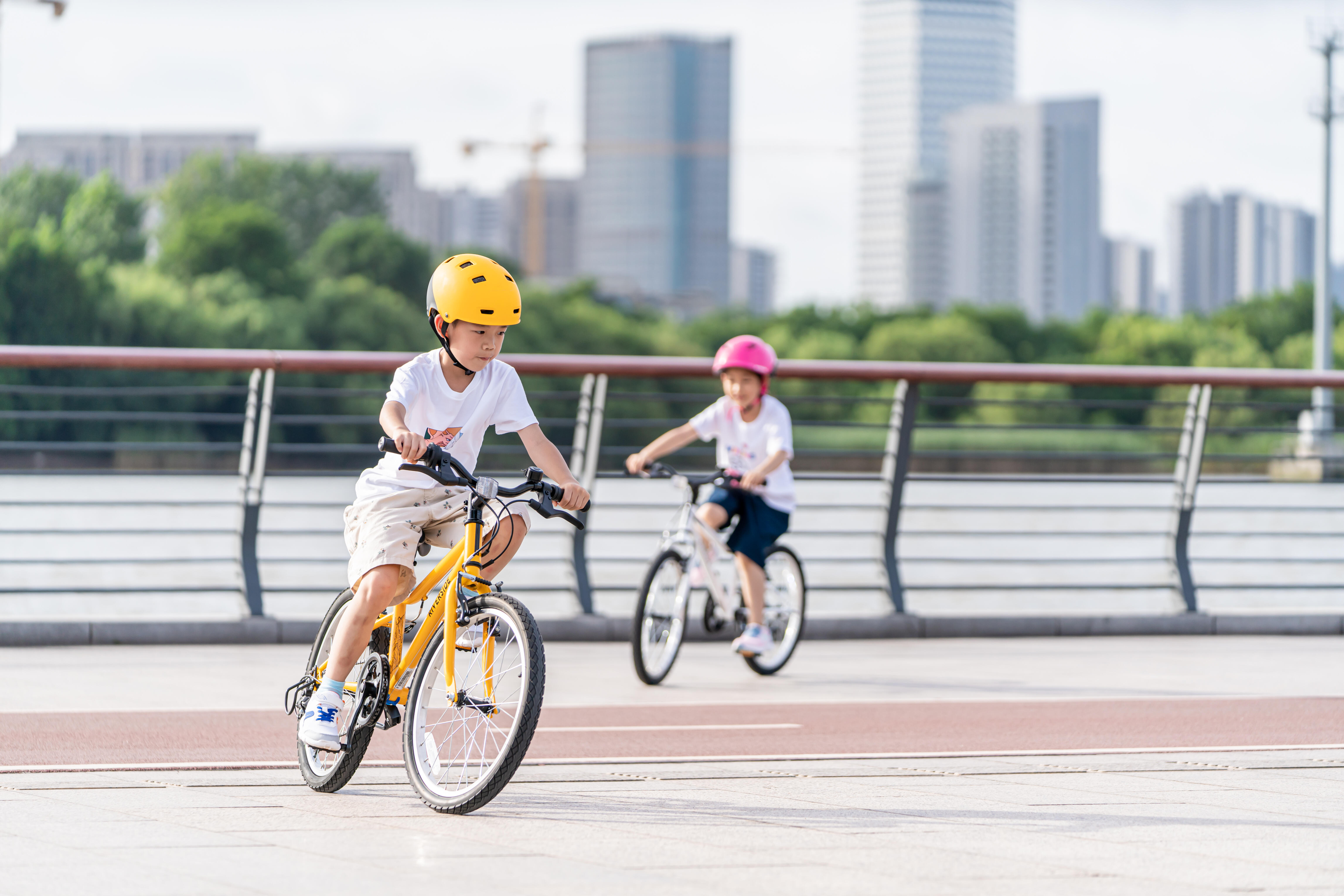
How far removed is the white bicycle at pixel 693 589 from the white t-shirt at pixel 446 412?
107 inches

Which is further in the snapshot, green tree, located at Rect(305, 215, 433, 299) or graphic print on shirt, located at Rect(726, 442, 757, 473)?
green tree, located at Rect(305, 215, 433, 299)

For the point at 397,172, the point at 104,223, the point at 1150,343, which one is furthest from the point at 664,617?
the point at 397,172

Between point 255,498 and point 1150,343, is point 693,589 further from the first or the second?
point 1150,343

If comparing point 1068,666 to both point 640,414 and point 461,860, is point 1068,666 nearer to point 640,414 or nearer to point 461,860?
point 461,860

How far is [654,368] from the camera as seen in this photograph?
9539mm

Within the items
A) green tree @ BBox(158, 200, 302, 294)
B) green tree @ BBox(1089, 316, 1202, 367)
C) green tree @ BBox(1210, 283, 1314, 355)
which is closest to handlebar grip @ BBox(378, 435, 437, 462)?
green tree @ BBox(158, 200, 302, 294)

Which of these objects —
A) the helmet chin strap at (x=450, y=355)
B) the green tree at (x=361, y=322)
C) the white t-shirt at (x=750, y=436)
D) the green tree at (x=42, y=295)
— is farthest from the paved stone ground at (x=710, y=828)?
the green tree at (x=361, y=322)

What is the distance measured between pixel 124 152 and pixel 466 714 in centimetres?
11517

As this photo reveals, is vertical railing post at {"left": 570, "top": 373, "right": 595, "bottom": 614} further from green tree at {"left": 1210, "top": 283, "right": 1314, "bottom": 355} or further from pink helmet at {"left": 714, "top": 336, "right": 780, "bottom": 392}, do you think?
green tree at {"left": 1210, "top": 283, "right": 1314, "bottom": 355}

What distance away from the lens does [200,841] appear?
4.59 meters

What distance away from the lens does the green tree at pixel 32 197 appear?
2473 inches

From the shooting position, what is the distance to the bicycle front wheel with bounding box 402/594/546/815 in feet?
16.1

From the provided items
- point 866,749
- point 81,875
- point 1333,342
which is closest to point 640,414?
point 866,749

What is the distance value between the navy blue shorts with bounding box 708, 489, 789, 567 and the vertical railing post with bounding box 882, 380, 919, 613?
154 centimetres
